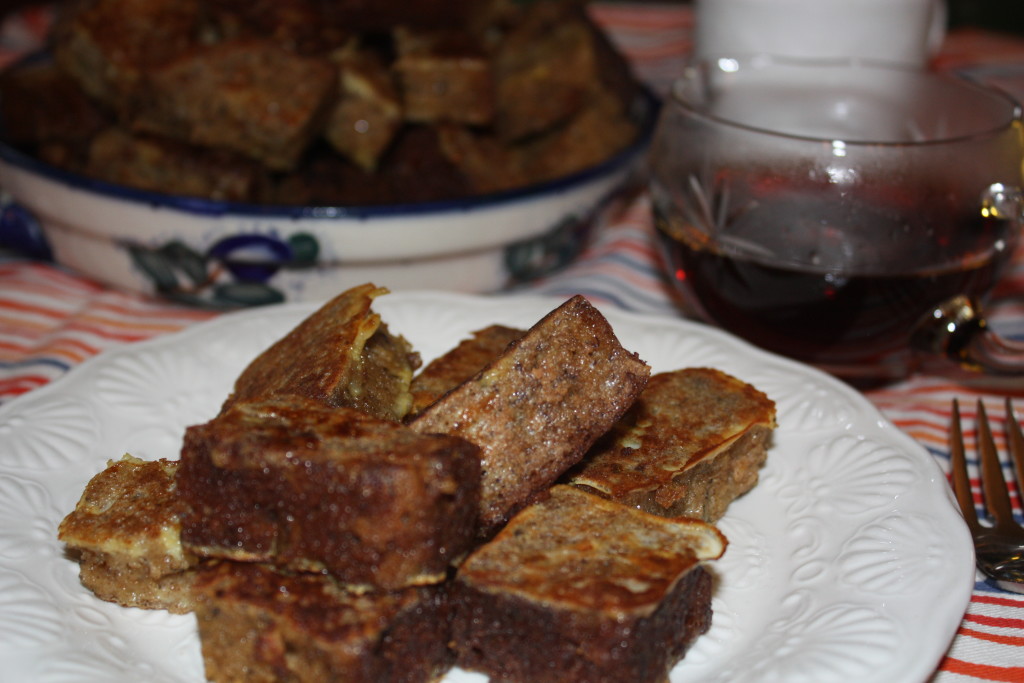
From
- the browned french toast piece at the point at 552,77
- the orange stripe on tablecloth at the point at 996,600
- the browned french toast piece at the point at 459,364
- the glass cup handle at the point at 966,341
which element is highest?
the browned french toast piece at the point at 552,77

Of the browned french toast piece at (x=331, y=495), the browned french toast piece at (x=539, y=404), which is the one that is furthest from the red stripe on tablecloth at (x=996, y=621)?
the browned french toast piece at (x=331, y=495)

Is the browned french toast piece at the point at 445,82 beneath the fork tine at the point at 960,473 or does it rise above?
above

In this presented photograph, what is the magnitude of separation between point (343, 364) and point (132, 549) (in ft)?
1.87

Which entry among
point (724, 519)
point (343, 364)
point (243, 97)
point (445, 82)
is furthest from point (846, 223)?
point (243, 97)

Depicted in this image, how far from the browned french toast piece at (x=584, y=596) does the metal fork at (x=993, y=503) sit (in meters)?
0.72

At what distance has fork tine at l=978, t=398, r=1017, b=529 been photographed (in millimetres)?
2250

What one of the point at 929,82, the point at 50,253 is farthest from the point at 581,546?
the point at 50,253

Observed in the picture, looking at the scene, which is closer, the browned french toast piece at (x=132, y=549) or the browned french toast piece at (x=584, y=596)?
the browned french toast piece at (x=584, y=596)

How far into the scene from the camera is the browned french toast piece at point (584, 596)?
5.44 feet

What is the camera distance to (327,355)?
2.24 metres

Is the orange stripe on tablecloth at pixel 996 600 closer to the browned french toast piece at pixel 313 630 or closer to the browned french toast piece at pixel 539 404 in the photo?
the browned french toast piece at pixel 539 404

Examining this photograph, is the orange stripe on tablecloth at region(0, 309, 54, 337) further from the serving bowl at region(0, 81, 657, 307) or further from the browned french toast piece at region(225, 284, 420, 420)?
the browned french toast piece at region(225, 284, 420, 420)

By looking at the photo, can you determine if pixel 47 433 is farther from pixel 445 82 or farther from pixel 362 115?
pixel 445 82

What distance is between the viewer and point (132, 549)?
1.88m
